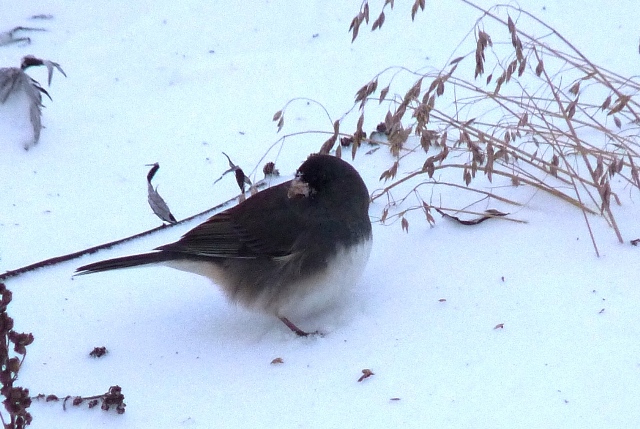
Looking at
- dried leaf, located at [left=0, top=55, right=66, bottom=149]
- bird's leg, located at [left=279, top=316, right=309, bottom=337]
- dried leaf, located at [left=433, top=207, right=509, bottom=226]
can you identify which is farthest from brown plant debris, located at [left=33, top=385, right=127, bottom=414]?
dried leaf, located at [left=0, top=55, right=66, bottom=149]

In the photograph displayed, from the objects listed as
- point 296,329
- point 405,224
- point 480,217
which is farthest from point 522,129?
point 296,329

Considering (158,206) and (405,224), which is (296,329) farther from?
(158,206)

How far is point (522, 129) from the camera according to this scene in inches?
129

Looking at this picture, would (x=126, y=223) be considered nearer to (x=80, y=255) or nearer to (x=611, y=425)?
(x=80, y=255)

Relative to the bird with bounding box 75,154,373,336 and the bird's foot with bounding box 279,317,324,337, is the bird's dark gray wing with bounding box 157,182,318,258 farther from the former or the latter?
the bird's foot with bounding box 279,317,324,337

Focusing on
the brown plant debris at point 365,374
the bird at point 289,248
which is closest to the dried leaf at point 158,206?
the bird at point 289,248

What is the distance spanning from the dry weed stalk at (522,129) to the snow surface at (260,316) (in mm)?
153

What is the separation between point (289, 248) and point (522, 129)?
41.6 inches

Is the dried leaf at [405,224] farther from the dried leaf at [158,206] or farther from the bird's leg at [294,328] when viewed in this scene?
the dried leaf at [158,206]

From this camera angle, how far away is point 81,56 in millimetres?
4887

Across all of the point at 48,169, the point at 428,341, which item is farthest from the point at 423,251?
the point at 48,169

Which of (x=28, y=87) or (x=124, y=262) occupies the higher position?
(x=28, y=87)

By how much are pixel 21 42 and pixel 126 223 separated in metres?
1.87

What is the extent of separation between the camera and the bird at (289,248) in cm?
297
